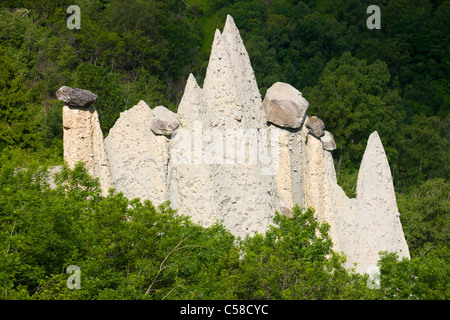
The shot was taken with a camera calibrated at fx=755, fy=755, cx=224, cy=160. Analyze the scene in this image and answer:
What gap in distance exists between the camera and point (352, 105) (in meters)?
55.8

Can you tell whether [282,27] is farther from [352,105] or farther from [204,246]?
[204,246]

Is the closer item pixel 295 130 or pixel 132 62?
pixel 295 130

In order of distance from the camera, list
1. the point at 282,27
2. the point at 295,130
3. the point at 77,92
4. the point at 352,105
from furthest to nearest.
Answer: the point at 282,27 → the point at 352,105 → the point at 295,130 → the point at 77,92

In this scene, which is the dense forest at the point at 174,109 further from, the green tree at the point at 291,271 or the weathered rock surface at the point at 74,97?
the weathered rock surface at the point at 74,97

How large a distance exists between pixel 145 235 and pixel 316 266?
16.1ft

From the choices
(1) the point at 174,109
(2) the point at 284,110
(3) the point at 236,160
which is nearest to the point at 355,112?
(1) the point at 174,109

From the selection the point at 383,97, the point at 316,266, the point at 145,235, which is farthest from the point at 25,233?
the point at 383,97

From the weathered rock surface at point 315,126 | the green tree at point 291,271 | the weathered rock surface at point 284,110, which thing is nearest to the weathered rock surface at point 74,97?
the weathered rock surface at point 284,110

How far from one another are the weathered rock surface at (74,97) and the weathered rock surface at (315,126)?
293 inches

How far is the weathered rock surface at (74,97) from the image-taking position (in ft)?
78.6

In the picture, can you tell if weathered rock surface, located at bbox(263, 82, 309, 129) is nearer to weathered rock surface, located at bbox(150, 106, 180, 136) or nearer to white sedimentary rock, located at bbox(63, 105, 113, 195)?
weathered rock surface, located at bbox(150, 106, 180, 136)

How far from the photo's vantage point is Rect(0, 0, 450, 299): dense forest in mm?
20453

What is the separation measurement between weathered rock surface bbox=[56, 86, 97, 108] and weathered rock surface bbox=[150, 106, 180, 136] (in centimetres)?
216

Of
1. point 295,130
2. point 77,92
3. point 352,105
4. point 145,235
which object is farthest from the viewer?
point 352,105
